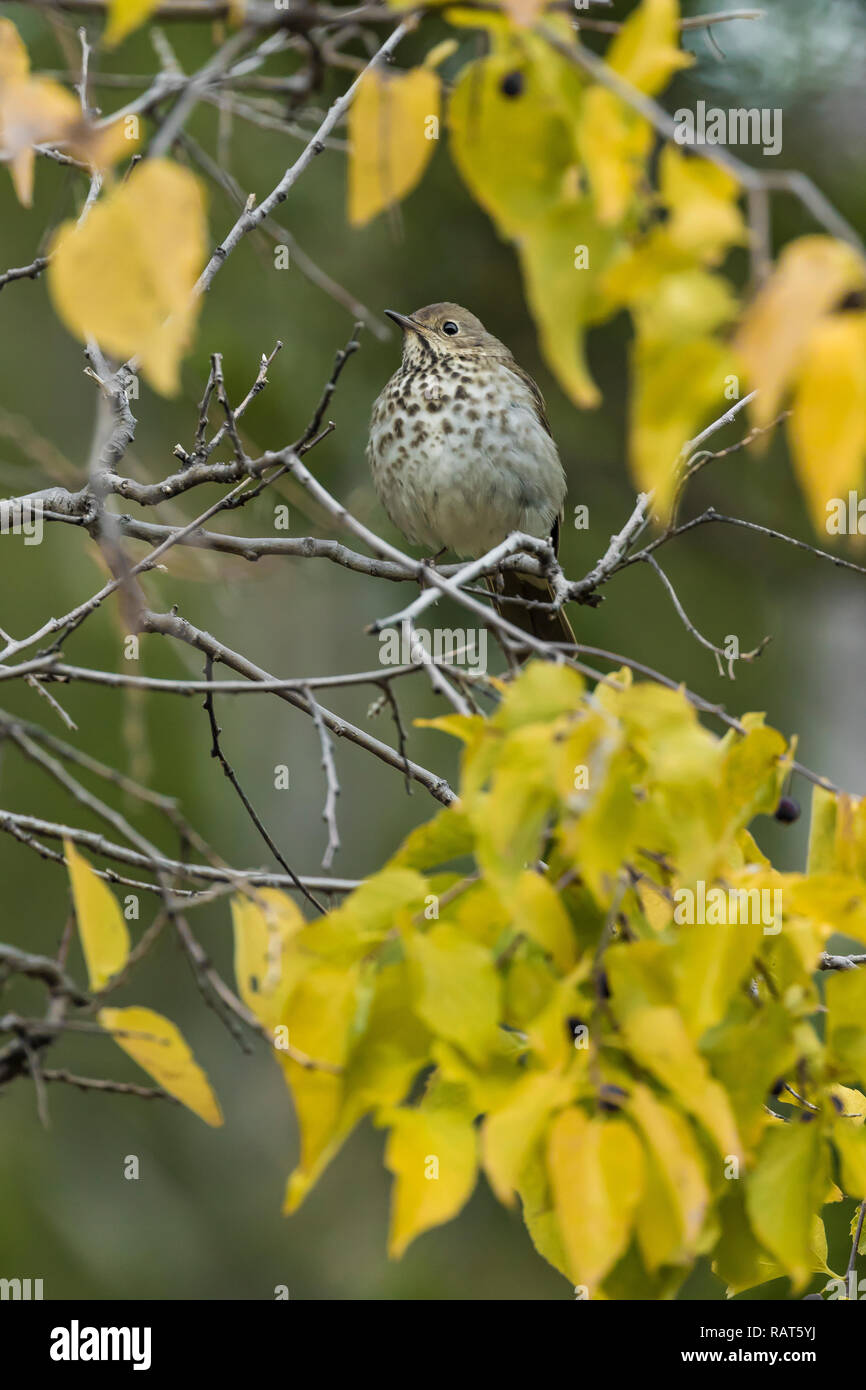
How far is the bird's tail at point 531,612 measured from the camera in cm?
541

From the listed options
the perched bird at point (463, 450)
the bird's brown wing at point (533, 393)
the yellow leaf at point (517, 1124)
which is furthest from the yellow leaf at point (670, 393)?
the bird's brown wing at point (533, 393)

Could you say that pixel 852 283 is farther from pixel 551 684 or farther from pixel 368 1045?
pixel 368 1045

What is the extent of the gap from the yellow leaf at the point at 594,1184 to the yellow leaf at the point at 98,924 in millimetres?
638

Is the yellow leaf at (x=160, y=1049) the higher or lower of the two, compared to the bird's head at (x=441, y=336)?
lower

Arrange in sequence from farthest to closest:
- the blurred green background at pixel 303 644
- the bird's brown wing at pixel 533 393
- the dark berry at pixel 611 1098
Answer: the blurred green background at pixel 303 644 → the bird's brown wing at pixel 533 393 → the dark berry at pixel 611 1098

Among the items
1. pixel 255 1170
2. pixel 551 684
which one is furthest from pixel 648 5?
pixel 255 1170

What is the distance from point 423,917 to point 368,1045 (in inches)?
7.3

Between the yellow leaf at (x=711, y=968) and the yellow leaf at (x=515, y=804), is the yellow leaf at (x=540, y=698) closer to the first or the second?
the yellow leaf at (x=515, y=804)

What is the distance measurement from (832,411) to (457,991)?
0.79 metres

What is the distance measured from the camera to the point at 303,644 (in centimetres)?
919

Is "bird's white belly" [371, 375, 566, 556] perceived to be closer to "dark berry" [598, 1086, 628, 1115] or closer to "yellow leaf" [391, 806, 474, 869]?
"yellow leaf" [391, 806, 474, 869]

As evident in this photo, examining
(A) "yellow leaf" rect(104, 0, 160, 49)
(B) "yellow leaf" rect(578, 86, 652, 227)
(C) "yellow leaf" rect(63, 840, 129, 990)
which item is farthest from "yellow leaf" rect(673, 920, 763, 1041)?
(A) "yellow leaf" rect(104, 0, 160, 49)

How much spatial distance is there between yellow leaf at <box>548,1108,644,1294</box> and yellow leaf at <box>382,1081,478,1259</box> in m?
0.12

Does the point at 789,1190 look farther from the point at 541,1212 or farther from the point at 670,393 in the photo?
the point at 670,393
